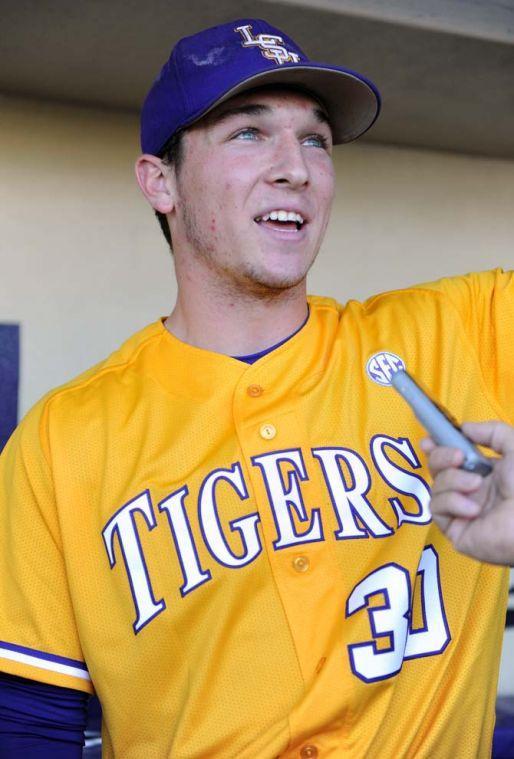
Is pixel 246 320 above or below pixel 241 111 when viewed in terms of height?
below

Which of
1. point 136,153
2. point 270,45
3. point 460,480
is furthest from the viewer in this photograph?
point 136,153

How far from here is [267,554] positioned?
1.48 m

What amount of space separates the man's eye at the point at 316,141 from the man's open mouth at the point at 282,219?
0.15 m

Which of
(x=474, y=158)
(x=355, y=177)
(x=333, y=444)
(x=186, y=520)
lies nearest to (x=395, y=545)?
(x=333, y=444)

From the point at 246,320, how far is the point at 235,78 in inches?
14.8

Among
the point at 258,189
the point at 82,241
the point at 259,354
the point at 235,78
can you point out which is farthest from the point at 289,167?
the point at 82,241

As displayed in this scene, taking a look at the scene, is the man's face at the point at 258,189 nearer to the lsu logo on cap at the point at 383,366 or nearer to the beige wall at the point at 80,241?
the lsu logo on cap at the point at 383,366

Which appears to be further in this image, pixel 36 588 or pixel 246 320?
pixel 246 320

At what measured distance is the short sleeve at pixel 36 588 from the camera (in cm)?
157

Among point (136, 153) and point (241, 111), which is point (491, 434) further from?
point (136, 153)

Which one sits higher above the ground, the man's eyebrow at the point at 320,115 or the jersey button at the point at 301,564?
the man's eyebrow at the point at 320,115

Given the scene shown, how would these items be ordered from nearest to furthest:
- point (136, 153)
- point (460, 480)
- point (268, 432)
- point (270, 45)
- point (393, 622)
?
point (460, 480) < point (393, 622) < point (268, 432) < point (270, 45) < point (136, 153)

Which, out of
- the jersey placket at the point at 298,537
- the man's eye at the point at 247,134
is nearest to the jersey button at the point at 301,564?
the jersey placket at the point at 298,537

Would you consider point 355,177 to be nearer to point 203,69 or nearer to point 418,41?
point 418,41
